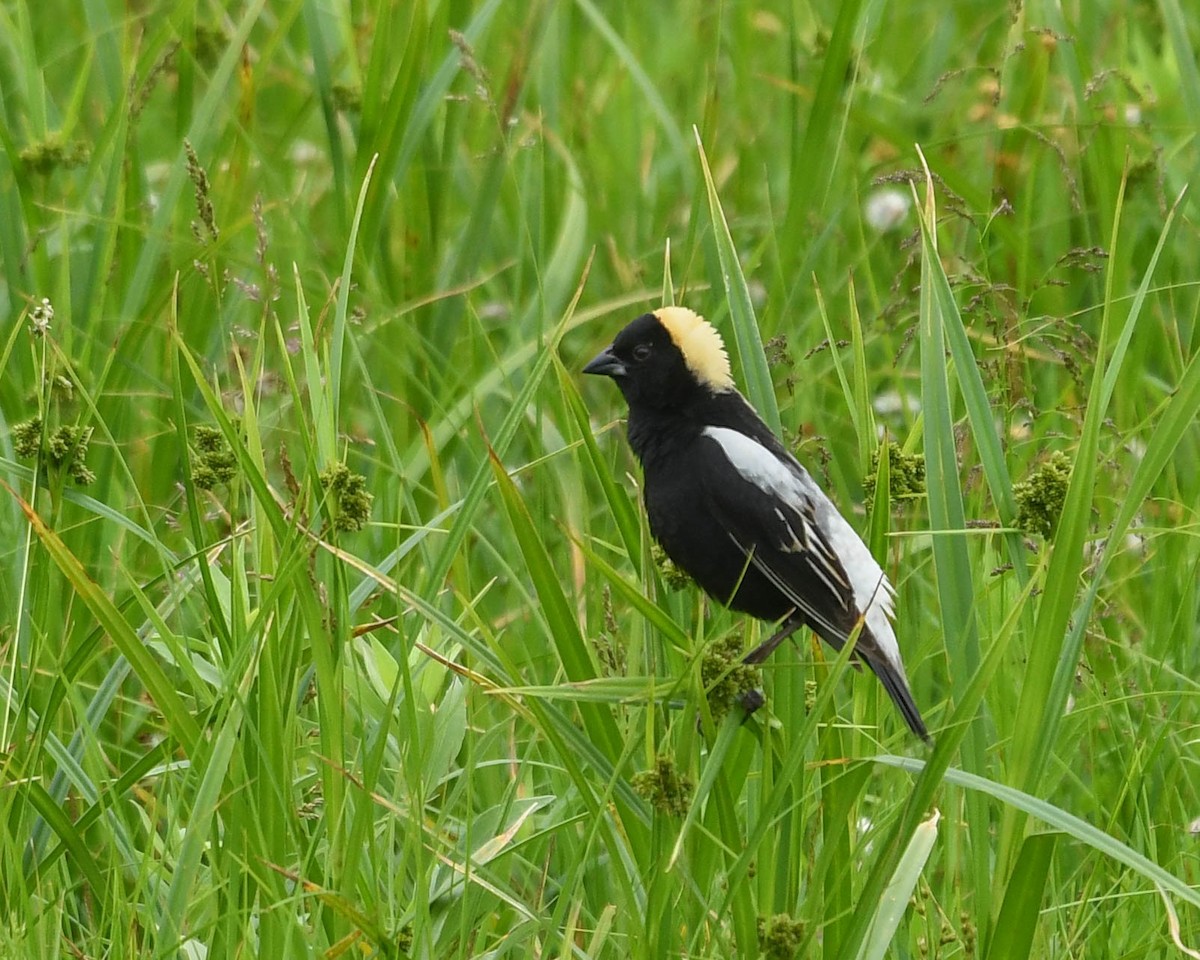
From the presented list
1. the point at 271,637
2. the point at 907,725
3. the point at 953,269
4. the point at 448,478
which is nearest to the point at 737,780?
the point at 907,725

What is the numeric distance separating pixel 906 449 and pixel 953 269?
80.4 inches

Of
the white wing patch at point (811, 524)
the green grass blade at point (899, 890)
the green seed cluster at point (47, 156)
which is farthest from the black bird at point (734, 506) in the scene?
the green seed cluster at point (47, 156)

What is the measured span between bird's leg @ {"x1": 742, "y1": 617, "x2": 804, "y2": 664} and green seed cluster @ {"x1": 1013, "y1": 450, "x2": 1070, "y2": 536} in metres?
0.89

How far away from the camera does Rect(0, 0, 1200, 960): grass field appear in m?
1.91

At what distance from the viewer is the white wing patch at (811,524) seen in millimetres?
2811

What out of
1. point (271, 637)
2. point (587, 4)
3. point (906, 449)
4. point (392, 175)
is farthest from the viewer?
point (587, 4)

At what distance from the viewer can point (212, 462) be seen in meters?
2.25

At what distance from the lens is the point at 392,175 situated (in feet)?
11.0

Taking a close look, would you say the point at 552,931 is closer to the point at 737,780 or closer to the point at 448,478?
the point at 737,780

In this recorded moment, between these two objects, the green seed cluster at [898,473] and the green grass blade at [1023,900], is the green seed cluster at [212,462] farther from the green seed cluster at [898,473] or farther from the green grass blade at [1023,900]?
the green grass blade at [1023,900]

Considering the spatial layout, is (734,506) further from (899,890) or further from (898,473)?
(899,890)

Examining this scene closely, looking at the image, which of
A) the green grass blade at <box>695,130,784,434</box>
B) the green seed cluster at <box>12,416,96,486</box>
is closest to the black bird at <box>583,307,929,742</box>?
the green grass blade at <box>695,130,784,434</box>

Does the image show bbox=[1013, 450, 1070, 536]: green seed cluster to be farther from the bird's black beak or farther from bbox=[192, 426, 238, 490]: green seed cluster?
the bird's black beak

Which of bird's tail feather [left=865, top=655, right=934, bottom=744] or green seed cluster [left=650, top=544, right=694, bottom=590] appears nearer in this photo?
bird's tail feather [left=865, top=655, right=934, bottom=744]
